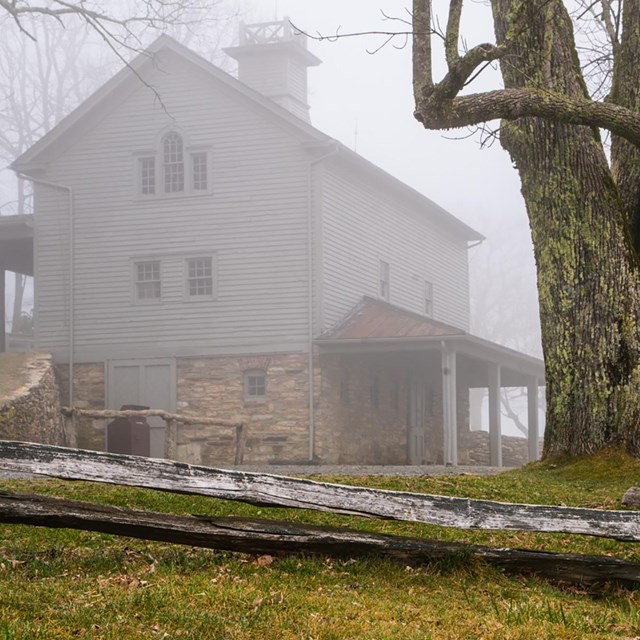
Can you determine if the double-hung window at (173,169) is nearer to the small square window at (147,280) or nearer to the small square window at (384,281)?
the small square window at (147,280)

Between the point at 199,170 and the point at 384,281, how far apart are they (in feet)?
20.1

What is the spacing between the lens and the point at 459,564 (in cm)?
774

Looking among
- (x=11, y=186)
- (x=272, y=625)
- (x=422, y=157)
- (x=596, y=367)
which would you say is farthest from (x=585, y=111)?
(x=422, y=157)

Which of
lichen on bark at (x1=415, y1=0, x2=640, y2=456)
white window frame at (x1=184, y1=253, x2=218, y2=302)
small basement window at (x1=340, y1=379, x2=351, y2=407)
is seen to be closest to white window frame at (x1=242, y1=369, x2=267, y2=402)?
small basement window at (x1=340, y1=379, x2=351, y2=407)

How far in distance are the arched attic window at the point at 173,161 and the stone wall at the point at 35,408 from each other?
5373 millimetres

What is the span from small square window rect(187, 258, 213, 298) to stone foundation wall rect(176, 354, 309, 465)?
5.98 feet

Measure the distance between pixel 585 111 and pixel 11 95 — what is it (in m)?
40.2

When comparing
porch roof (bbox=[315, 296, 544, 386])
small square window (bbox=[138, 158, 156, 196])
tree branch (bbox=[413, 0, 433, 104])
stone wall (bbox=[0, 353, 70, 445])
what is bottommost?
stone wall (bbox=[0, 353, 70, 445])

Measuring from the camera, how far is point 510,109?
12.1 metres

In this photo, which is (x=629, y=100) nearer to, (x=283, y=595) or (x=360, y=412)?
(x=283, y=595)

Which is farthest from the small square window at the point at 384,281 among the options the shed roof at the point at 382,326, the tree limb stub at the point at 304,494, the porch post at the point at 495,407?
the tree limb stub at the point at 304,494

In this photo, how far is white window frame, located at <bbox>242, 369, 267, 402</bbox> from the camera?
26625mm

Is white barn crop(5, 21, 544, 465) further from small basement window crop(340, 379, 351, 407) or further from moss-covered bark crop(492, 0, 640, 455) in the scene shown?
moss-covered bark crop(492, 0, 640, 455)

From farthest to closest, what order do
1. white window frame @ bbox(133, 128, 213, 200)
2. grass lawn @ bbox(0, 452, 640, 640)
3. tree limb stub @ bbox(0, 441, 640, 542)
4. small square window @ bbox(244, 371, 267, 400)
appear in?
white window frame @ bbox(133, 128, 213, 200), small square window @ bbox(244, 371, 267, 400), tree limb stub @ bbox(0, 441, 640, 542), grass lawn @ bbox(0, 452, 640, 640)
